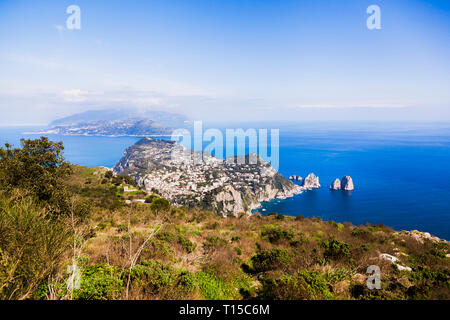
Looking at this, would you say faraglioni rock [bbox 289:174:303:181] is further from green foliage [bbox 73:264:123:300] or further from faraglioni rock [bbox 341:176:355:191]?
green foliage [bbox 73:264:123:300]

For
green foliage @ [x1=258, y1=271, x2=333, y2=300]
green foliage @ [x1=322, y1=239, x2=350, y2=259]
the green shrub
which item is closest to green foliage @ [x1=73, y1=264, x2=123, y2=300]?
green foliage @ [x1=258, y1=271, x2=333, y2=300]

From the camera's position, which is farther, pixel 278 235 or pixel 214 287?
pixel 278 235

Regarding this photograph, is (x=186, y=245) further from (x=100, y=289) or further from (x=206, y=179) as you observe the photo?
(x=206, y=179)

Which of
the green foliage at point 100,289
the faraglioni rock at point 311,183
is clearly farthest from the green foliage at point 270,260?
the faraglioni rock at point 311,183

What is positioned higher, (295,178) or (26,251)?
(26,251)

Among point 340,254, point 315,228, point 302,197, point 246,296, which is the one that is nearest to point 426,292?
point 340,254

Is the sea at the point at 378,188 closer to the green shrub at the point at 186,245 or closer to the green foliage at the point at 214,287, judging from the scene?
the green shrub at the point at 186,245

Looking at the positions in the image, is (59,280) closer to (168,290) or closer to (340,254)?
(168,290)

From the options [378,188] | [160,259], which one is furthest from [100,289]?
[378,188]
